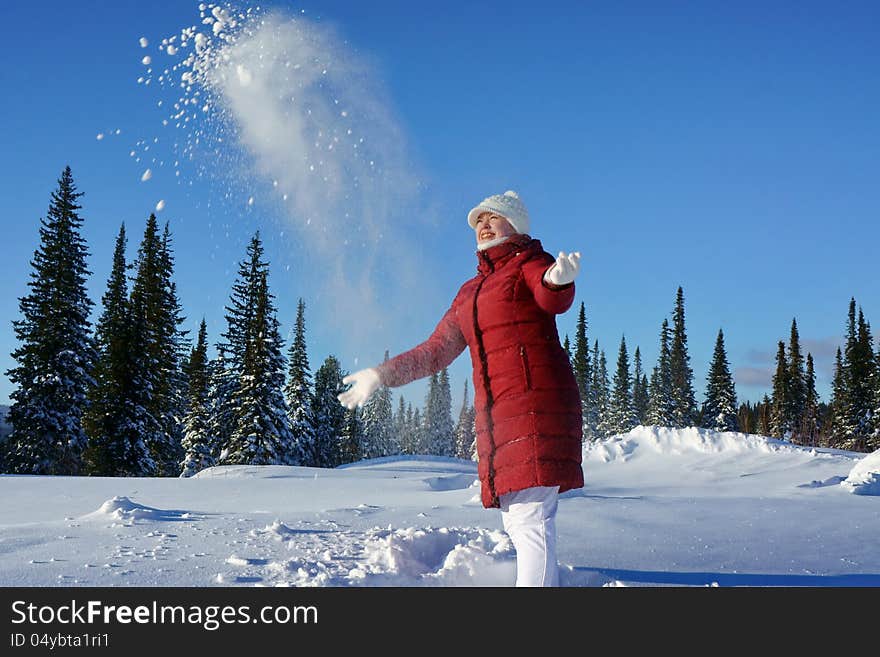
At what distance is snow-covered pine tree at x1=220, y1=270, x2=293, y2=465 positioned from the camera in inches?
1271

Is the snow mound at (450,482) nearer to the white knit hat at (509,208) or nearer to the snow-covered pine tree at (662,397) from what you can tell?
the white knit hat at (509,208)

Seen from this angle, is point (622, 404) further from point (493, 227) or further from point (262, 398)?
point (493, 227)

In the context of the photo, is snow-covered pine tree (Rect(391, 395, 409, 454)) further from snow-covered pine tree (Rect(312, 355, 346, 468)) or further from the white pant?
the white pant

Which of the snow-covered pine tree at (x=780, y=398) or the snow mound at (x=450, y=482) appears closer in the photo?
the snow mound at (x=450, y=482)

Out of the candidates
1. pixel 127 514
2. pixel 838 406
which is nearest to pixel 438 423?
pixel 838 406

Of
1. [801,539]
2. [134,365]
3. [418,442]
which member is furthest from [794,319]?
[801,539]

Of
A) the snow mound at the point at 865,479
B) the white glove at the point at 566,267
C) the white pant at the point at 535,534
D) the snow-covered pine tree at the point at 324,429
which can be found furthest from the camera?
the snow-covered pine tree at the point at 324,429

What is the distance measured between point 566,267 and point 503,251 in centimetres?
75

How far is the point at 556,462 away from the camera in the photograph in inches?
143

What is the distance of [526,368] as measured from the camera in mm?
3695

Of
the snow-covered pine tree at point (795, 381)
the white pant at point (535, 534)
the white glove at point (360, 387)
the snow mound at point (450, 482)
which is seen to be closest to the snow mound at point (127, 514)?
the white glove at point (360, 387)

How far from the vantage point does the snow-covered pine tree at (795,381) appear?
215ft

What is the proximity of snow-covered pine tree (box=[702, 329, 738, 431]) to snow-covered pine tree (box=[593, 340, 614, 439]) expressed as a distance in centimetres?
945

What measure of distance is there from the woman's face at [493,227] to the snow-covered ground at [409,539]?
2.18 metres
